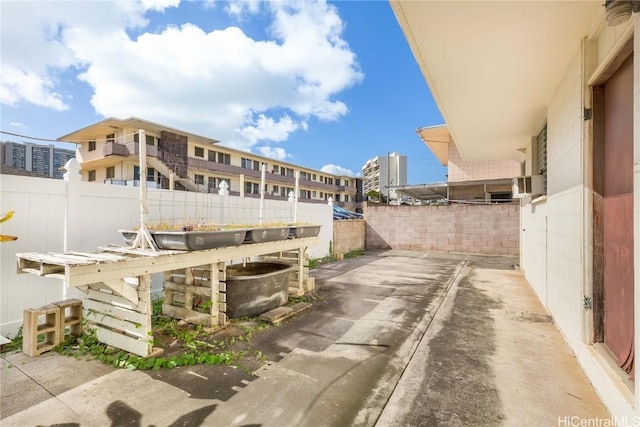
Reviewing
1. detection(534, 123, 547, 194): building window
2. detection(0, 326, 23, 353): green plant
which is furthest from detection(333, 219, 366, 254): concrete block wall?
detection(0, 326, 23, 353): green plant

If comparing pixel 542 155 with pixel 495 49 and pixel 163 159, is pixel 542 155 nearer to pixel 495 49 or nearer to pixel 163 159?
pixel 495 49

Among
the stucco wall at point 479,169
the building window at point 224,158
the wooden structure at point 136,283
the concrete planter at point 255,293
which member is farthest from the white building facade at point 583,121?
the building window at point 224,158

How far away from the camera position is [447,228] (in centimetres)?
1189

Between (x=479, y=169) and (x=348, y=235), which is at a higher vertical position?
(x=479, y=169)

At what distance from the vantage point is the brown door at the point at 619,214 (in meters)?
2.27

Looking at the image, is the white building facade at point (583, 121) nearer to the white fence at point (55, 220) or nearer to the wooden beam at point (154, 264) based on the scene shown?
the wooden beam at point (154, 264)

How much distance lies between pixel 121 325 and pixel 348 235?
29.4 feet

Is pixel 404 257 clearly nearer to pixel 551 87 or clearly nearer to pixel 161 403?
pixel 551 87

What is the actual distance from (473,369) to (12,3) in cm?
656

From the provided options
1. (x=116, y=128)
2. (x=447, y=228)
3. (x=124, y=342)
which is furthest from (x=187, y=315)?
(x=116, y=128)

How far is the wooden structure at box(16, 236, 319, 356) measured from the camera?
266 cm

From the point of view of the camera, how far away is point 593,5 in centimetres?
245

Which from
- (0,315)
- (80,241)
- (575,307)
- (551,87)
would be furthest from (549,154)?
(0,315)

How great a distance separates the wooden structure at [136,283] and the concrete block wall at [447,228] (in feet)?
29.5
